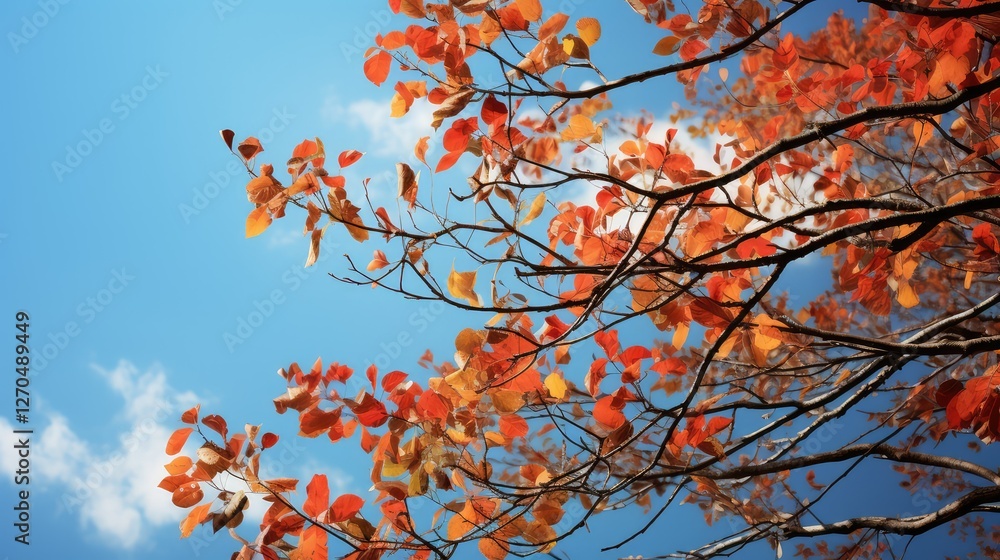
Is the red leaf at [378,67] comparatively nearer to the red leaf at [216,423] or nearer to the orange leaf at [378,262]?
the orange leaf at [378,262]

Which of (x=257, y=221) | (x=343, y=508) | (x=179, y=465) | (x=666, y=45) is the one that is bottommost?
(x=343, y=508)

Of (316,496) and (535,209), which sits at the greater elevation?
(535,209)

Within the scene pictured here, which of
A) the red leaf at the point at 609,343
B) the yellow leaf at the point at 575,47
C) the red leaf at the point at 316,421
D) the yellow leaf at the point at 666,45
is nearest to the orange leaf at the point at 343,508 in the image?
the red leaf at the point at 316,421

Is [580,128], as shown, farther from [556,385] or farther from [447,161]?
[556,385]

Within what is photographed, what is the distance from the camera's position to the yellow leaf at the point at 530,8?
154 cm

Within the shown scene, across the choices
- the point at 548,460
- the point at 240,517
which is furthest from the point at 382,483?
the point at 548,460

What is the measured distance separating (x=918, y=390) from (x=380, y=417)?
1.90 metres

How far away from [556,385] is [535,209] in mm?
497

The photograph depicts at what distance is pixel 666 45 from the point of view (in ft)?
5.82

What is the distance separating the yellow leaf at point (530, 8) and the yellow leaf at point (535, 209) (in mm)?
432

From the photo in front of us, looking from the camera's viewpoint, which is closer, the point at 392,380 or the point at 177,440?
the point at 177,440

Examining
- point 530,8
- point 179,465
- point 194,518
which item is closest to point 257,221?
point 179,465

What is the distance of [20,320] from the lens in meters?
3.65

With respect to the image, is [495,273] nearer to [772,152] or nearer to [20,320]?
[772,152]
